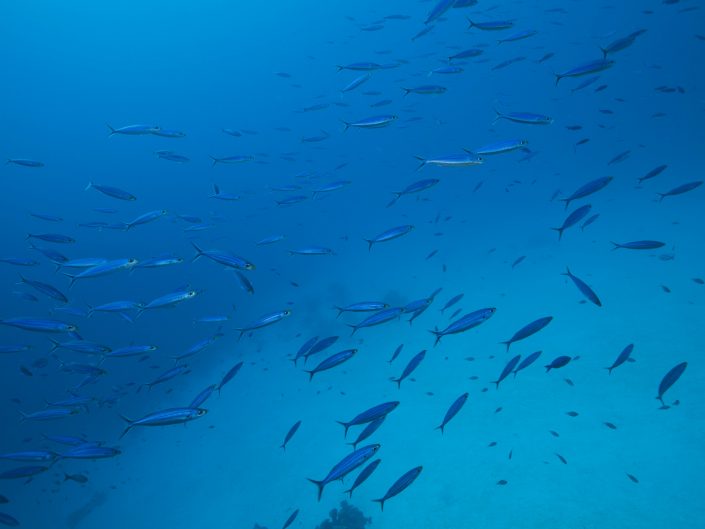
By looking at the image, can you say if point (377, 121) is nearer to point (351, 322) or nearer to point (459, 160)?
point (459, 160)

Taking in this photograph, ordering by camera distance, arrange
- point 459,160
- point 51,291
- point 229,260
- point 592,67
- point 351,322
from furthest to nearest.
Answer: point 351,322 → point 51,291 → point 592,67 → point 229,260 → point 459,160

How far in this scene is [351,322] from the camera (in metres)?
19.2

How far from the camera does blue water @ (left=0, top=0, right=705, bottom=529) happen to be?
8102 mm

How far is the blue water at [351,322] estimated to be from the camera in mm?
8102

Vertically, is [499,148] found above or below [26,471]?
above

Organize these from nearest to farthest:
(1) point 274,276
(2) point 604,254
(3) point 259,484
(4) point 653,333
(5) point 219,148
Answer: (4) point 653,333 < (3) point 259,484 < (2) point 604,254 < (1) point 274,276 < (5) point 219,148

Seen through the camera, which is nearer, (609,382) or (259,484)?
(609,382)

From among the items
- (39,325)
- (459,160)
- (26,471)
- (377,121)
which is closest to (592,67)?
(459,160)

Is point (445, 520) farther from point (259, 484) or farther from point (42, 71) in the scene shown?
point (42, 71)

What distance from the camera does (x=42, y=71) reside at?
50.5 m

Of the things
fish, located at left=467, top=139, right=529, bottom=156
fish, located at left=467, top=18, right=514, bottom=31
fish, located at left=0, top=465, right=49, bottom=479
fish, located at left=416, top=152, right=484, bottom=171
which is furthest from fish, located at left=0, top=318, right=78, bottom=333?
fish, located at left=467, top=18, right=514, bottom=31

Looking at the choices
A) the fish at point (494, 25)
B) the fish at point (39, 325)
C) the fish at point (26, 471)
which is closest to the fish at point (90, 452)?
the fish at point (26, 471)

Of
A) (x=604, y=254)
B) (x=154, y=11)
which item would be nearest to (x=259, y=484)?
(x=604, y=254)

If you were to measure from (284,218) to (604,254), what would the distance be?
3629 centimetres
